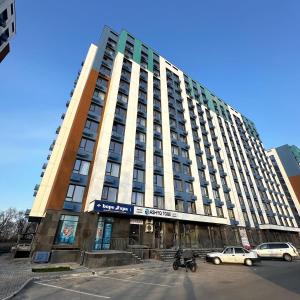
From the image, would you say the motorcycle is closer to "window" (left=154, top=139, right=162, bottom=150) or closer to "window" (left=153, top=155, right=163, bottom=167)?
"window" (left=153, top=155, right=163, bottom=167)

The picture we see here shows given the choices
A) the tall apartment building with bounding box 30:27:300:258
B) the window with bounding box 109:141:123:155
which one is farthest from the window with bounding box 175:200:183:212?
the window with bounding box 109:141:123:155

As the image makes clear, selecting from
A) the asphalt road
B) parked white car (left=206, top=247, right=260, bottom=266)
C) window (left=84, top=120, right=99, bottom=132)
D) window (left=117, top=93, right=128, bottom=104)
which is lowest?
the asphalt road

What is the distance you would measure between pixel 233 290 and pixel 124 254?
11.4 m

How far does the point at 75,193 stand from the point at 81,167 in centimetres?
329

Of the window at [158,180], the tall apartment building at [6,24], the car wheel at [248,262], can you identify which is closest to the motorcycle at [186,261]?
the car wheel at [248,262]

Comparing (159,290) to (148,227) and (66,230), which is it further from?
(148,227)

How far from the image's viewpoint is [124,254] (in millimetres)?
18469

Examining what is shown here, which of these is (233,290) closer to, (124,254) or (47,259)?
(124,254)

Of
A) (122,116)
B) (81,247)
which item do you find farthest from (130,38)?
(81,247)

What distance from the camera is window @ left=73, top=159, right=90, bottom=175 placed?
24928 mm

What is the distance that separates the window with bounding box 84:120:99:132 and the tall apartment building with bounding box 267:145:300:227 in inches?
2513

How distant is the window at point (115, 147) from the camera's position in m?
28.2

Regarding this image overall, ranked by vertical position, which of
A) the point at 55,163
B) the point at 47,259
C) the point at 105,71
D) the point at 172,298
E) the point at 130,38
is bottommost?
the point at 172,298

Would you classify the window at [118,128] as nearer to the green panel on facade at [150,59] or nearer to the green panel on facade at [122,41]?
the green panel on facade at [122,41]
